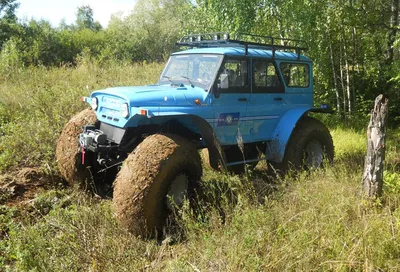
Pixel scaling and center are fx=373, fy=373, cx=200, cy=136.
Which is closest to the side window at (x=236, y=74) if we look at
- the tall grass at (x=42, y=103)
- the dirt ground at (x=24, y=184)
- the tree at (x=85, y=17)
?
the dirt ground at (x=24, y=184)

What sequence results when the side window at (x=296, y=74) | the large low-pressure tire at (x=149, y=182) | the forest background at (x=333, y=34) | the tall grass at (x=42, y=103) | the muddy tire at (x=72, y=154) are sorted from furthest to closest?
the forest background at (x=333, y=34) < the side window at (x=296, y=74) < the tall grass at (x=42, y=103) < the muddy tire at (x=72, y=154) < the large low-pressure tire at (x=149, y=182)

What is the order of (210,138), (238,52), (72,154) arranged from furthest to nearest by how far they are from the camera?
1. (238,52)
2. (72,154)
3. (210,138)

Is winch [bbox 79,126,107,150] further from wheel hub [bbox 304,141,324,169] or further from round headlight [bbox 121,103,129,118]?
wheel hub [bbox 304,141,324,169]

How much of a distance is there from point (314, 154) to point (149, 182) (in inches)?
144

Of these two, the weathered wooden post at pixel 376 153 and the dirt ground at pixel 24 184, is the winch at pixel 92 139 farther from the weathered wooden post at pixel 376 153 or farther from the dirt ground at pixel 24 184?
the weathered wooden post at pixel 376 153

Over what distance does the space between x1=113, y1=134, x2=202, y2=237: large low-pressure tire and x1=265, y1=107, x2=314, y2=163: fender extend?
81.2 inches

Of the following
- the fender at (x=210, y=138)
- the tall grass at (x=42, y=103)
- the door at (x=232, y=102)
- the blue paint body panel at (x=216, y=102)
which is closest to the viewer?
the blue paint body panel at (x=216, y=102)

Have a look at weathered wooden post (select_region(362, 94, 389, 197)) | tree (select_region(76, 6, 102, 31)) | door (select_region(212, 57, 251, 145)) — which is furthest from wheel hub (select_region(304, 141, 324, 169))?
tree (select_region(76, 6, 102, 31))

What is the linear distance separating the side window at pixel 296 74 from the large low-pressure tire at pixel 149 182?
109 inches

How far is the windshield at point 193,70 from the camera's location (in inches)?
211

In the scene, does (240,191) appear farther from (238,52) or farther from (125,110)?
(238,52)

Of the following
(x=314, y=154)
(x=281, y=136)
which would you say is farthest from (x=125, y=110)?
(x=314, y=154)

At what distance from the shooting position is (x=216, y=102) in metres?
5.25

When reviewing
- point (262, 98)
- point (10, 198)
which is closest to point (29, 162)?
point (10, 198)
